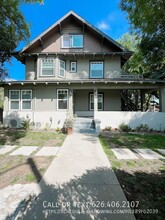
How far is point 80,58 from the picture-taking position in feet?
45.5

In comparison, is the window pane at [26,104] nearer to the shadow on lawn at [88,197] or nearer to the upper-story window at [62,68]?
the upper-story window at [62,68]

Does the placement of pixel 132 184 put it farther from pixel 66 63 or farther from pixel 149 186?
pixel 66 63

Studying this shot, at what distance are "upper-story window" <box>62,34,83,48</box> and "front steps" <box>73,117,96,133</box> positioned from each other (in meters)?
7.00

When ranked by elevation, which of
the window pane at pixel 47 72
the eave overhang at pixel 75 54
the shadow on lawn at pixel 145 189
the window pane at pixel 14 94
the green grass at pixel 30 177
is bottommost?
the shadow on lawn at pixel 145 189

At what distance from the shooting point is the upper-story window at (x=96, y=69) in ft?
45.3

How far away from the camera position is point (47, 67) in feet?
43.7

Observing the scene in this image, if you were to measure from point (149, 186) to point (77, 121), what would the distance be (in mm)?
8621

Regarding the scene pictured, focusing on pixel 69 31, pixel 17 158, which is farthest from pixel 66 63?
pixel 17 158

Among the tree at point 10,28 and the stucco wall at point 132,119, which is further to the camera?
the stucco wall at point 132,119

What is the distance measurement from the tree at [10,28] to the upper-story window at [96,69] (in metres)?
6.11

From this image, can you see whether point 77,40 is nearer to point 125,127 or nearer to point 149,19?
point 149,19

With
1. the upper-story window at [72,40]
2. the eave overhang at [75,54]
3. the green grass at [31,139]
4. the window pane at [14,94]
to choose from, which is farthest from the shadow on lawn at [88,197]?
the upper-story window at [72,40]

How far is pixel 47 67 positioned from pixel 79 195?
11.9m

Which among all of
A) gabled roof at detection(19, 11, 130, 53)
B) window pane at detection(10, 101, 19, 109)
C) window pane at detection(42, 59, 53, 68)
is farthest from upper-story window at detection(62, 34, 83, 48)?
window pane at detection(10, 101, 19, 109)
